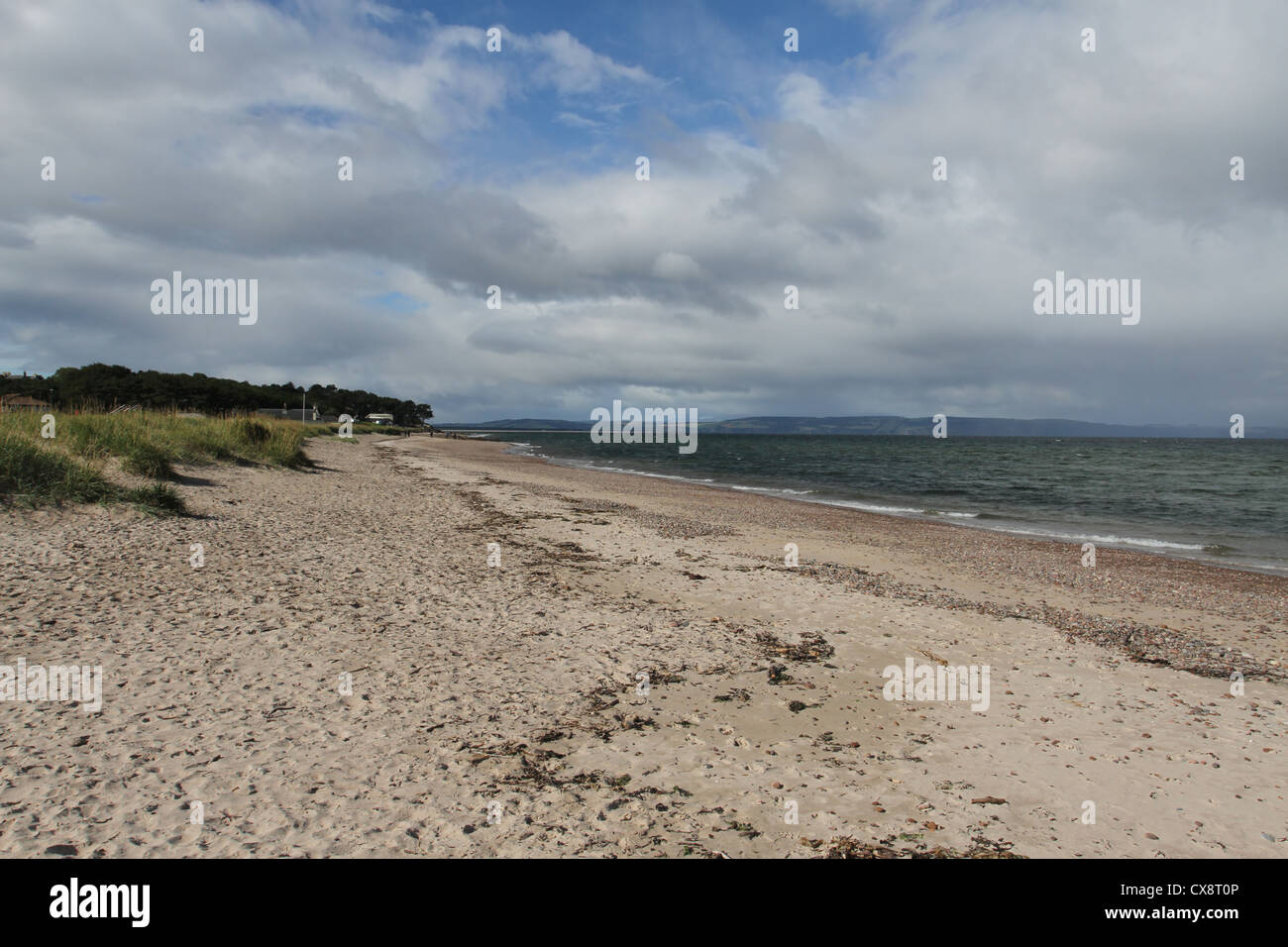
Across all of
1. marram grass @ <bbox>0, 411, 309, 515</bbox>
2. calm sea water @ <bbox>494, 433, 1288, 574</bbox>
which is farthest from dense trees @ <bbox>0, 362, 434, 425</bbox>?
calm sea water @ <bbox>494, 433, 1288, 574</bbox>

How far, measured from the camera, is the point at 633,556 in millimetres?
14930

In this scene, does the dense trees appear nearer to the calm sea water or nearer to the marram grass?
the marram grass

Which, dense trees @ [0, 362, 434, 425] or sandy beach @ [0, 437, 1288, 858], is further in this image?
dense trees @ [0, 362, 434, 425]

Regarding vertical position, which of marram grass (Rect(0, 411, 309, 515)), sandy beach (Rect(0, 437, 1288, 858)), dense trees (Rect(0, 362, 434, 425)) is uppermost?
dense trees (Rect(0, 362, 434, 425))

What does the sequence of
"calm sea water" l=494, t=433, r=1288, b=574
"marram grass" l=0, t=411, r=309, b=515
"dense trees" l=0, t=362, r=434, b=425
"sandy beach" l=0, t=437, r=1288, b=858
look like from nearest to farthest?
"sandy beach" l=0, t=437, r=1288, b=858
"marram grass" l=0, t=411, r=309, b=515
"calm sea water" l=494, t=433, r=1288, b=574
"dense trees" l=0, t=362, r=434, b=425

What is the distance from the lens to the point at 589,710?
6680 mm

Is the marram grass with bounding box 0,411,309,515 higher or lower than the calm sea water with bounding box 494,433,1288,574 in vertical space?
higher

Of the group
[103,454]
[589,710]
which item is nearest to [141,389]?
[103,454]

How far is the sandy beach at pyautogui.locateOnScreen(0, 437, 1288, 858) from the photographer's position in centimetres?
457

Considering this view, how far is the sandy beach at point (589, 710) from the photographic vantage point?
4574mm

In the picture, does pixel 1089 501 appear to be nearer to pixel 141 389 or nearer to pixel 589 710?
pixel 589 710

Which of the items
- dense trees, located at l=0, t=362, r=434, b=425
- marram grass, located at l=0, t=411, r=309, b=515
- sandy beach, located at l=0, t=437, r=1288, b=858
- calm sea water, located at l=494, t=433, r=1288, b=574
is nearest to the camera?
sandy beach, located at l=0, t=437, r=1288, b=858
